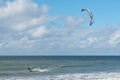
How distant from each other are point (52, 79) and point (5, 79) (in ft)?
15.9

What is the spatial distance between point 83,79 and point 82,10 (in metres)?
10.1

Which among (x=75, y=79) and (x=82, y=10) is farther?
(x=75, y=79)

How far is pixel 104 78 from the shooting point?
36500mm

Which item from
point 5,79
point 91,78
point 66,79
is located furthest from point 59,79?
point 5,79

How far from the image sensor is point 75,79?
1414 inches

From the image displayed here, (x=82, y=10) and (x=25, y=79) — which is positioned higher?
(x=82, y=10)

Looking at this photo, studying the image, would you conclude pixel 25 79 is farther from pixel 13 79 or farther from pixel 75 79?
pixel 75 79

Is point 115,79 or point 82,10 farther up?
point 82,10

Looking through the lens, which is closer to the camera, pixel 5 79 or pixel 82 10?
pixel 82 10

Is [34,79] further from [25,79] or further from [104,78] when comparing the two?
[104,78]

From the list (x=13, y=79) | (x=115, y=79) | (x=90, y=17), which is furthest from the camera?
(x=13, y=79)

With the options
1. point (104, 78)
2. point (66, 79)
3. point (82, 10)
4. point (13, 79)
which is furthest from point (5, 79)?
point (82, 10)

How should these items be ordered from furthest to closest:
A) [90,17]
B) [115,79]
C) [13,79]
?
[13,79] → [115,79] → [90,17]

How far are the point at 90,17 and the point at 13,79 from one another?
45.0 feet
